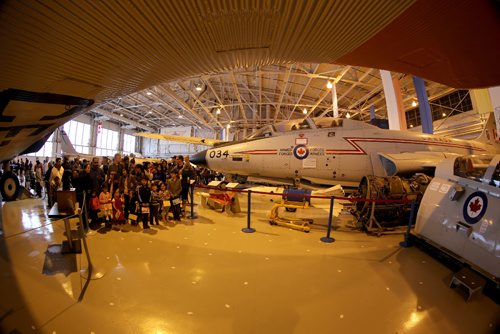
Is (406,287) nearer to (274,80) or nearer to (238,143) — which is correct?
(238,143)

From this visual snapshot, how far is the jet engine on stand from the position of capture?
4.80 meters

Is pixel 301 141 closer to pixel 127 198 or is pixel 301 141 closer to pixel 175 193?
pixel 175 193

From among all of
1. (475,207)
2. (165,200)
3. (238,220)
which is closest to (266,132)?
(238,220)

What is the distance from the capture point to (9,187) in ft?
25.3

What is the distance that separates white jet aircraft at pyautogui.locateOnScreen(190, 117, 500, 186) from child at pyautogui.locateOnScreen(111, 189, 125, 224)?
10.8ft

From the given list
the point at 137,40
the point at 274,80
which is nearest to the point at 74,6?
the point at 137,40

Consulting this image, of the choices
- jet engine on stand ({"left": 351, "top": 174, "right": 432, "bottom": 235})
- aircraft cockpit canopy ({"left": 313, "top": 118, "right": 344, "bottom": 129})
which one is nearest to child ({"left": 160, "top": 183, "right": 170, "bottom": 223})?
jet engine on stand ({"left": 351, "top": 174, "right": 432, "bottom": 235})

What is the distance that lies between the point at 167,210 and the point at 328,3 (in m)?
5.13

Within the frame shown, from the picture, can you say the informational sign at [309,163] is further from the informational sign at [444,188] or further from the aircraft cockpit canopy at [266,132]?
the informational sign at [444,188]

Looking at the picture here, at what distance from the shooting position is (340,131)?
676cm

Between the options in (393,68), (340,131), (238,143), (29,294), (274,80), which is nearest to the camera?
(29,294)

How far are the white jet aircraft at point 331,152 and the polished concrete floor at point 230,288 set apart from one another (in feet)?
8.00

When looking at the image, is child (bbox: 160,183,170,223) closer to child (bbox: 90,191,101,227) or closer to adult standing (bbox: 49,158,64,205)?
child (bbox: 90,191,101,227)

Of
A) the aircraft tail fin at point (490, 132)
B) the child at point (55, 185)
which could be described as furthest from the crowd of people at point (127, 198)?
the aircraft tail fin at point (490, 132)
